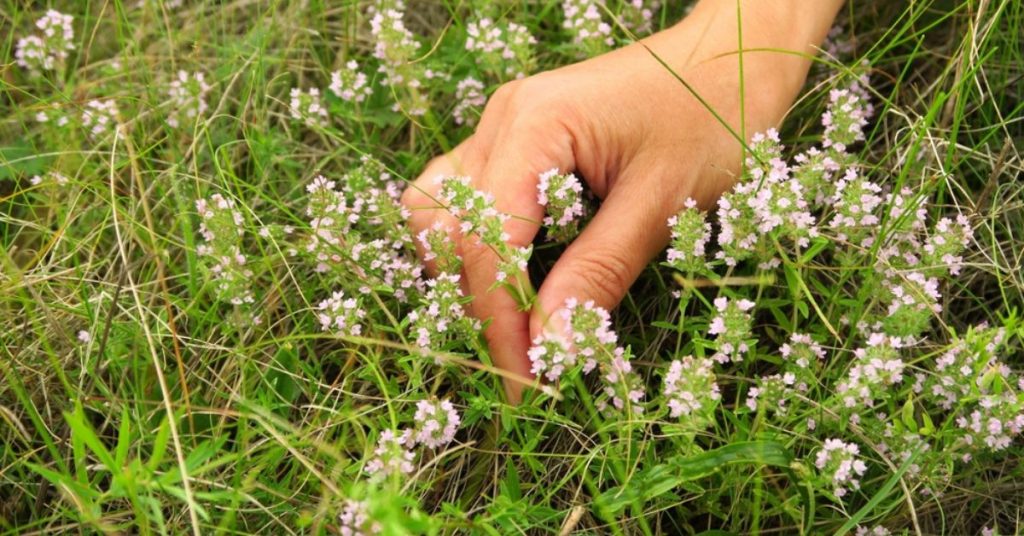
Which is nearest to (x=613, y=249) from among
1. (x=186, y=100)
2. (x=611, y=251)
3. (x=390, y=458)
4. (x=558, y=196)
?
(x=611, y=251)

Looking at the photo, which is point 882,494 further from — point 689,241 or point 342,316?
point 342,316

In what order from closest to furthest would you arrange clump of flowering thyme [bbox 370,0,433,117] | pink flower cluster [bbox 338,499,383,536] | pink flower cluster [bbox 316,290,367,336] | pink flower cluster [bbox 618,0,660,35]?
pink flower cluster [bbox 338,499,383,536], pink flower cluster [bbox 316,290,367,336], clump of flowering thyme [bbox 370,0,433,117], pink flower cluster [bbox 618,0,660,35]

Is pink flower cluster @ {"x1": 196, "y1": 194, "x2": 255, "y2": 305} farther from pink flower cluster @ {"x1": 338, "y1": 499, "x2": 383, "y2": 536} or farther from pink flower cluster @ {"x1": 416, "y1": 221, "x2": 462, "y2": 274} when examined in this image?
pink flower cluster @ {"x1": 338, "y1": 499, "x2": 383, "y2": 536}

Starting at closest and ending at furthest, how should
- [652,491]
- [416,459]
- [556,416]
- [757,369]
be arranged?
[652,491], [556,416], [416,459], [757,369]

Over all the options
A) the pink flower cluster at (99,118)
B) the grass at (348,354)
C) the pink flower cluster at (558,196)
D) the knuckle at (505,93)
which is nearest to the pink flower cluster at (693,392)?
the grass at (348,354)

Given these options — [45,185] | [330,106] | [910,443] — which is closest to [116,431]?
[45,185]

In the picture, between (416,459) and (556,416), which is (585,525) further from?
(416,459)

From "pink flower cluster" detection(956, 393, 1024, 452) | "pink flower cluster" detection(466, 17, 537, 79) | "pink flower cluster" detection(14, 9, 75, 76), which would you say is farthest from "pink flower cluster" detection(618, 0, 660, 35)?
"pink flower cluster" detection(14, 9, 75, 76)
